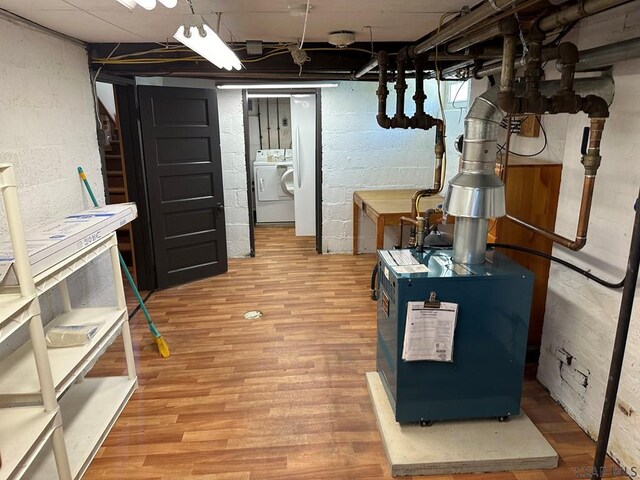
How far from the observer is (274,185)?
6.89 metres

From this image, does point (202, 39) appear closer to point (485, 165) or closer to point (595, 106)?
point (485, 165)

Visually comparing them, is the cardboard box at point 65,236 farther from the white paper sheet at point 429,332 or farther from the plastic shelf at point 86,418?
the white paper sheet at point 429,332

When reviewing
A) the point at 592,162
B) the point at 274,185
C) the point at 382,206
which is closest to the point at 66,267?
the point at 592,162

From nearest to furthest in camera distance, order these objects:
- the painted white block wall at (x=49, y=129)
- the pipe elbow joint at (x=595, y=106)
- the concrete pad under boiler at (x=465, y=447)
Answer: the pipe elbow joint at (x=595, y=106), the concrete pad under boiler at (x=465, y=447), the painted white block wall at (x=49, y=129)

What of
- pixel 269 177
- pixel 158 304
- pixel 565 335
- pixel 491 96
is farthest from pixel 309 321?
pixel 269 177

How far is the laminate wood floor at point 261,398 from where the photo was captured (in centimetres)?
214

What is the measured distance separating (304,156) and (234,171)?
3.27 ft

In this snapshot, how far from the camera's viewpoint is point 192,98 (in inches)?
167

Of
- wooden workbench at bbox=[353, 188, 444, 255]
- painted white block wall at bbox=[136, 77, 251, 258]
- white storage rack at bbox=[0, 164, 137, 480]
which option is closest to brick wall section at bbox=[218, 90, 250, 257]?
painted white block wall at bbox=[136, 77, 251, 258]

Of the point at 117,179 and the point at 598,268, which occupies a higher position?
the point at 117,179

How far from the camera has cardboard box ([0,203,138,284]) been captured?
179 centimetres


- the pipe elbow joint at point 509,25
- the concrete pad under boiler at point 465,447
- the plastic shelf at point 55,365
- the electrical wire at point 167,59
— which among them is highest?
the electrical wire at point 167,59

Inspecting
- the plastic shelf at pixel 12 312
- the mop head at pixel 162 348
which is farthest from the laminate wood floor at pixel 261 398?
the plastic shelf at pixel 12 312

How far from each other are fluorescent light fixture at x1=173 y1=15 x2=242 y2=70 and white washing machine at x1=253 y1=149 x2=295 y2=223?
4.26m
